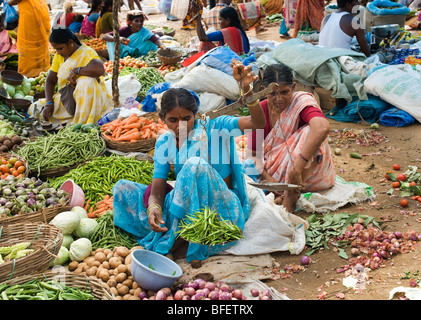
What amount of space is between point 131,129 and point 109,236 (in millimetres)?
1965

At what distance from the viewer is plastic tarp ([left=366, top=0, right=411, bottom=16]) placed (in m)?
7.52

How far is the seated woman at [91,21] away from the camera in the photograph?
9609 millimetres

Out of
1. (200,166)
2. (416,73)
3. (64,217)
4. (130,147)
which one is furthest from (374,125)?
(64,217)

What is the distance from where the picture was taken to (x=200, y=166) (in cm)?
282

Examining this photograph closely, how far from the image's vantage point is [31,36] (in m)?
7.86

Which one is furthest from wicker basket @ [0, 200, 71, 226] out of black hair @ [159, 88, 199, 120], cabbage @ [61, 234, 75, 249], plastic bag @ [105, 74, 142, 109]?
plastic bag @ [105, 74, 142, 109]

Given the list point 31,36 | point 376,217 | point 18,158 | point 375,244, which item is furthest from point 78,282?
point 31,36

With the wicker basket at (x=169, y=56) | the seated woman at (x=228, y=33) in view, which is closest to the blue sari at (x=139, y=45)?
the wicker basket at (x=169, y=56)

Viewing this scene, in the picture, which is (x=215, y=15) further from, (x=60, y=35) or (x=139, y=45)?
(x=60, y=35)

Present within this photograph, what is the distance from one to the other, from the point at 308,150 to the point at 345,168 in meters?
1.29

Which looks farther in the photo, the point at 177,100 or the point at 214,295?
the point at 177,100

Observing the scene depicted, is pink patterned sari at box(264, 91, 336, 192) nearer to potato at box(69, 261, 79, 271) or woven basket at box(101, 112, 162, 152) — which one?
woven basket at box(101, 112, 162, 152)

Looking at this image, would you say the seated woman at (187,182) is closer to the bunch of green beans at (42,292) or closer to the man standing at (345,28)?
the bunch of green beans at (42,292)

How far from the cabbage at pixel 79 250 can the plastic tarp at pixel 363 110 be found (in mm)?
3808
